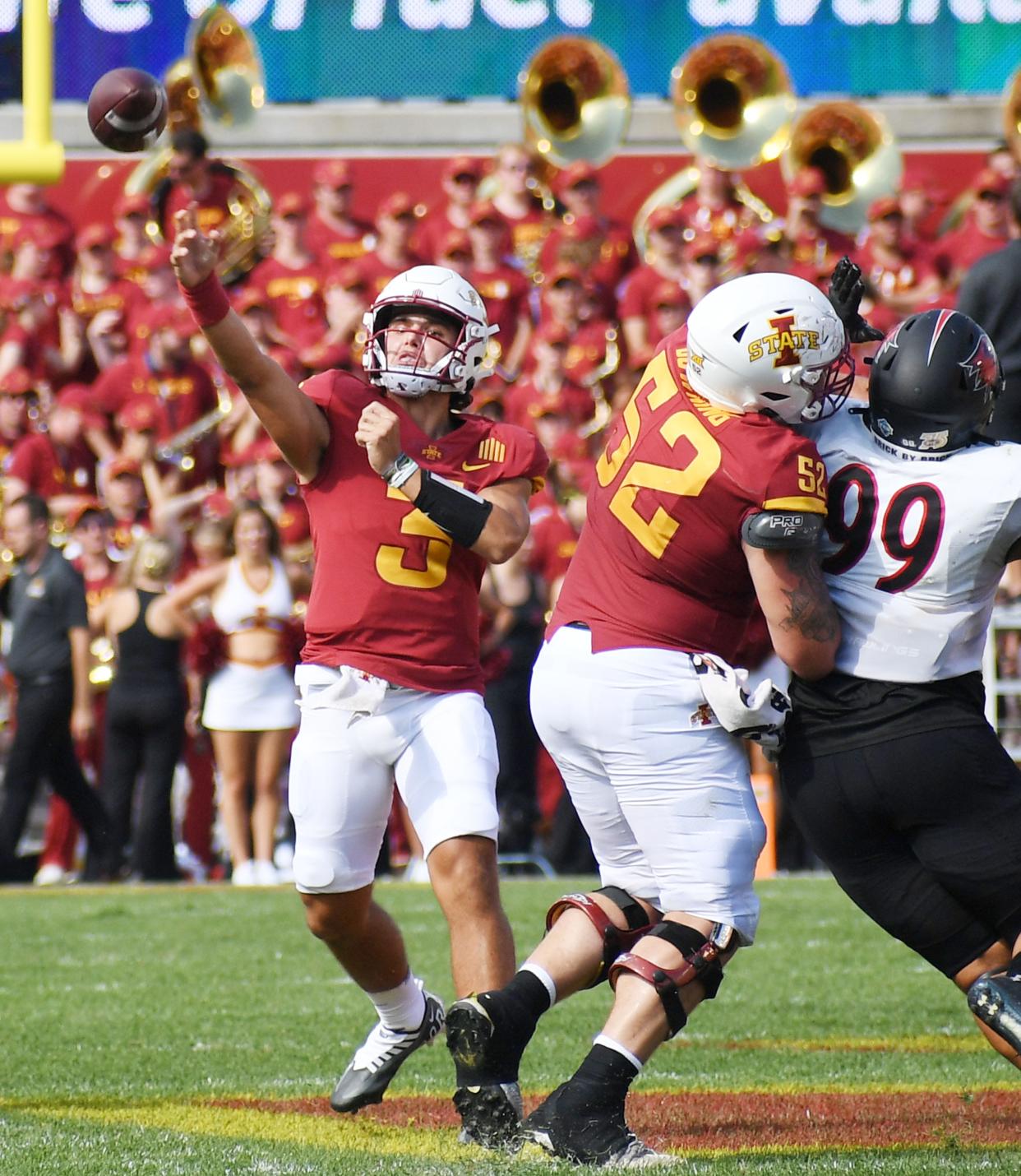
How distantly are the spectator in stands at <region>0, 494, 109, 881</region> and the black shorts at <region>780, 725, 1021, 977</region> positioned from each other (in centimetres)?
682

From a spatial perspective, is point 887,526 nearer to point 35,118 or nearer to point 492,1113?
point 492,1113

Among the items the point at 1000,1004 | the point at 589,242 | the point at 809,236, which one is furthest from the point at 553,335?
the point at 1000,1004

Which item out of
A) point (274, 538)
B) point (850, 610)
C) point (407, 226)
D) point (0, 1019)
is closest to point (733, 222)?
point (407, 226)

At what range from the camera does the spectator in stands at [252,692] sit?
33.3 ft

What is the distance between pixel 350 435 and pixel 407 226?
27.2ft

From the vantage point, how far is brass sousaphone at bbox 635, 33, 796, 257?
→ 1570 centimetres

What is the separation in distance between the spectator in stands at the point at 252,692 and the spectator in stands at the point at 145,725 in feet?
0.82

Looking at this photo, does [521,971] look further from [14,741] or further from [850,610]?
[14,741]

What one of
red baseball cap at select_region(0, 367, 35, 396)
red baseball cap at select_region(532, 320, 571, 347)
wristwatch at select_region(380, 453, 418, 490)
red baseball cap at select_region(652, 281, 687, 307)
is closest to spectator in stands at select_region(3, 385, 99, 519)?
red baseball cap at select_region(0, 367, 35, 396)

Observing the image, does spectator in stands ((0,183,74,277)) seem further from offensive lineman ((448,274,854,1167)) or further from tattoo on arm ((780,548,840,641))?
tattoo on arm ((780,548,840,641))

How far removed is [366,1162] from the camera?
417cm

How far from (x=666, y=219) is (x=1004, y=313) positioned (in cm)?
723

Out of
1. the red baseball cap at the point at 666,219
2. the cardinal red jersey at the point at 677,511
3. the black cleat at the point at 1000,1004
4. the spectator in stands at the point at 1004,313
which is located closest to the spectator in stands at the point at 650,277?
the red baseball cap at the point at 666,219

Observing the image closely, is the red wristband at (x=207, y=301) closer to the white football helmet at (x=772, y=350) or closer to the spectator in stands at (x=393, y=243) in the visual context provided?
the white football helmet at (x=772, y=350)
